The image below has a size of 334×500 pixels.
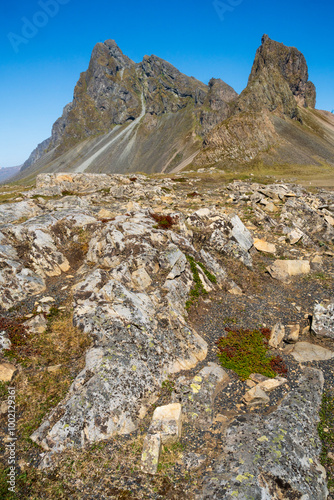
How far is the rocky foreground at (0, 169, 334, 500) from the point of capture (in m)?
7.79

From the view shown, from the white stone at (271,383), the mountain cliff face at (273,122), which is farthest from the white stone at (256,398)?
the mountain cliff face at (273,122)

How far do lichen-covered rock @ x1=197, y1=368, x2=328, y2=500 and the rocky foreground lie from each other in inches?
1.4

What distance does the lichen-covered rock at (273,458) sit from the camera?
7199 mm

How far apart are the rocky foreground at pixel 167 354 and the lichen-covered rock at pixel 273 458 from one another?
0.04m

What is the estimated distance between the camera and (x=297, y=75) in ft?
601

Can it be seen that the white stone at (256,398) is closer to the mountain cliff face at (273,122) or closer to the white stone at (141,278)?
the white stone at (141,278)

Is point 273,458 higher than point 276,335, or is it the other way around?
point 276,335

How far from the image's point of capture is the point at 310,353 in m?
12.7

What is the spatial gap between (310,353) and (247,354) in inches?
127

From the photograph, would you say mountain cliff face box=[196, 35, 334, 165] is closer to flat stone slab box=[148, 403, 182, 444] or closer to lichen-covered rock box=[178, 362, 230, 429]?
lichen-covered rock box=[178, 362, 230, 429]

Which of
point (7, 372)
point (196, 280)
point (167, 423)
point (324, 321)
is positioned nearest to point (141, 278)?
point (196, 280)

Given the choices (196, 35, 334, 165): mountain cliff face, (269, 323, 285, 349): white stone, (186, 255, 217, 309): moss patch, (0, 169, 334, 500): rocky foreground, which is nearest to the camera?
(0, 169, 334, 500): rocky foreground

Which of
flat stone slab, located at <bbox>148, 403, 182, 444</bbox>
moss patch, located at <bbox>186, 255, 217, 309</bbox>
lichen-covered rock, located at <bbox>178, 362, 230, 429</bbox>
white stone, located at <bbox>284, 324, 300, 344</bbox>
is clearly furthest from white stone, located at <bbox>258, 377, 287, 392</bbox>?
moss patch, located at <bbox>186, 255, 217, 309</bbox>

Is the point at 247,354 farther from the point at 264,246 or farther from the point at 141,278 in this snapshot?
the point at 264,246
